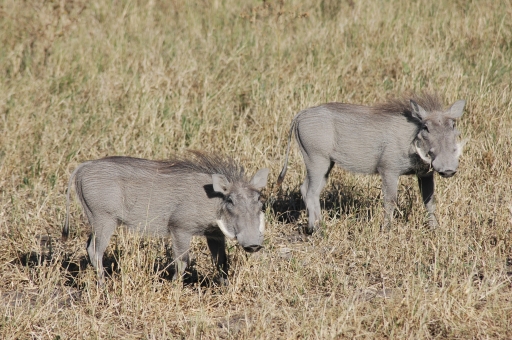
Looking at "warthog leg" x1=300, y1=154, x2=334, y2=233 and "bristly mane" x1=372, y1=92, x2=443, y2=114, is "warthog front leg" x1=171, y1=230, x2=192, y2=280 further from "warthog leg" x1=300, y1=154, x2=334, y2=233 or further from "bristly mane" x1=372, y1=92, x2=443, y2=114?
"bristly mane" x1=372, y1=92, x2=443, y2=114

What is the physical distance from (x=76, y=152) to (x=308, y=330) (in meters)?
2.92

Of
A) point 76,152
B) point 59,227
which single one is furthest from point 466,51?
point 59,227

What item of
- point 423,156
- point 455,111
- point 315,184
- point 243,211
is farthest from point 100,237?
point 455,111

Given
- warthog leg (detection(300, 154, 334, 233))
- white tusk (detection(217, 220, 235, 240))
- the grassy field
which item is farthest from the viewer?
warthog leg (detection(300, 154, 334, 233))

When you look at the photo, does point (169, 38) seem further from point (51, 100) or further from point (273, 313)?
point (273, 313)

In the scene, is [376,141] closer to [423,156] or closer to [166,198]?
[423,156]

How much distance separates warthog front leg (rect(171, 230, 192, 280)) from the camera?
4035 millimetres

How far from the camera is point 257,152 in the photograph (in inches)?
225

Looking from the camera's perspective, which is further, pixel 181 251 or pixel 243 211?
pixel 181 251

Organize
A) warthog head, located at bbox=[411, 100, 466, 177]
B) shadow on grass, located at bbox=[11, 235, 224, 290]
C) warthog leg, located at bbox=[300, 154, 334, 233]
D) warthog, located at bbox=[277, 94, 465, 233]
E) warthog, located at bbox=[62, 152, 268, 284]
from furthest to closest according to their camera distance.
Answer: warthog leg, located at bbox=[300, 154, 334, 233]
warthog, located at bbox=[277, 94, 465, 233]
warthog head, located at bbox=[411, 100, 466, 177]
shadow on grass, located at bbox=[11, 235, 224, 290]
warthog, located at bbox=[62, 152, 268, 284]

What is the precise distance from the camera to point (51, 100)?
6.43 metres

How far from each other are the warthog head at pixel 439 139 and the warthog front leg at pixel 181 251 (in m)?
1.55

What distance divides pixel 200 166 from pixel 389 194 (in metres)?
1.31

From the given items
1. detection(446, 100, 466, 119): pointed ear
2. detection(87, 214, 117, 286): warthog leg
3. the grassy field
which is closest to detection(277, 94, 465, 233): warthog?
detection(446, 100, 466, 119): pointed ear
